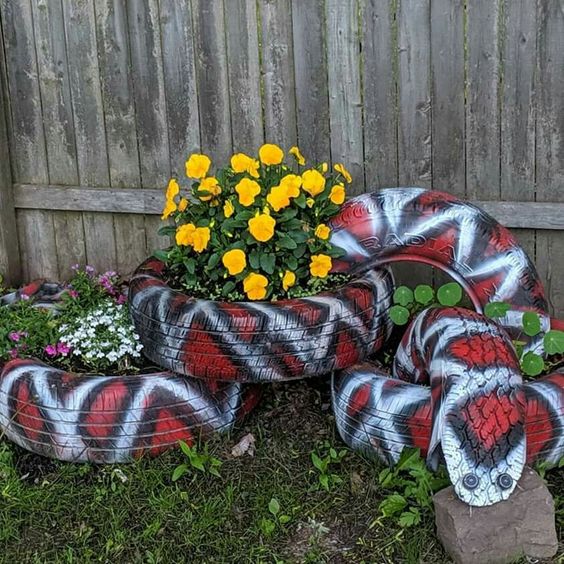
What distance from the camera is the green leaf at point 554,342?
358 cm

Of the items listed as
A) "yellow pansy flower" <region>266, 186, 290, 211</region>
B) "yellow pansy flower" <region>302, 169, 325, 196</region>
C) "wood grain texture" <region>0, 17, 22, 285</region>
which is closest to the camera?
"yellow pansy flower" <region>266, 186, 290, 211</region>

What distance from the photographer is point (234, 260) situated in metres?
3.63

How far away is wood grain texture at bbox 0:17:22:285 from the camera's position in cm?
507

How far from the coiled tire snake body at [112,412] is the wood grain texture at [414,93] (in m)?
1.36

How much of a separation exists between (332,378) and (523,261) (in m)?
0.90

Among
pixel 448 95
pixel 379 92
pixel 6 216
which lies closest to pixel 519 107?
pixel 448 95

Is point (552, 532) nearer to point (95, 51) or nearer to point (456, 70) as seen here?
point (456, 70)

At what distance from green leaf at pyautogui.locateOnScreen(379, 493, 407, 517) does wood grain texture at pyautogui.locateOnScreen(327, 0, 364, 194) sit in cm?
168

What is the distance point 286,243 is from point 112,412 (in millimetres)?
943

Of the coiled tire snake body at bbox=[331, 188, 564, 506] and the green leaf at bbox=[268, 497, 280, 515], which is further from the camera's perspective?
the green leaf at bbox=[268, 497, 280, 515]

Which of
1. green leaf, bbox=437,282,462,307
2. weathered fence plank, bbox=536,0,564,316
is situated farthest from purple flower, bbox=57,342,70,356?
weathered fence plank, bbox=536,0,564,316

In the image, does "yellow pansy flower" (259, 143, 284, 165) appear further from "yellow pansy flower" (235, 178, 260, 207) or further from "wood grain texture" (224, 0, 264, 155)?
"wood grain texture" (224, 0, 264, 155)

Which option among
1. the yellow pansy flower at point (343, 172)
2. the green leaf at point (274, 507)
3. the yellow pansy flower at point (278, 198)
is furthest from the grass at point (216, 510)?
the yellow pansy flower at point (343, 172)

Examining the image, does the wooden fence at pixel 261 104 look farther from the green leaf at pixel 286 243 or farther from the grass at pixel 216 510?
the grass at pixel 216 510
